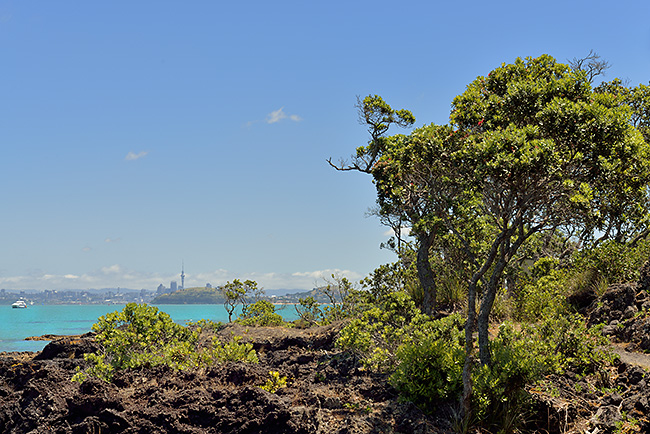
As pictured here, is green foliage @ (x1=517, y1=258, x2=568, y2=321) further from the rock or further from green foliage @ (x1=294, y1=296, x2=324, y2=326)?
green foliage @ (x1=294, y1=296, x2=324, y2=326)

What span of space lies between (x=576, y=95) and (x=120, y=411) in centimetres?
801

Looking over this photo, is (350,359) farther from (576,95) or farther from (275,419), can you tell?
(576,95)

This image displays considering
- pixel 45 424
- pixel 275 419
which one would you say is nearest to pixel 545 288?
pixel 275 419

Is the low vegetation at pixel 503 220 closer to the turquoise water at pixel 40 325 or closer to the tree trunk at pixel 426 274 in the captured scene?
the tree trunk at pixel 426 274

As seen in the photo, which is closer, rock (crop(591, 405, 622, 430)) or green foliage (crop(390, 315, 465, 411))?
rock (crop(591, 405, 622, 430))

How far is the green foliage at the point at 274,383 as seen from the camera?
7.95 m

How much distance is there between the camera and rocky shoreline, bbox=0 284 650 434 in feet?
21.4

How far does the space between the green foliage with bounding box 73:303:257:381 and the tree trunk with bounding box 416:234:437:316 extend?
6.84 m

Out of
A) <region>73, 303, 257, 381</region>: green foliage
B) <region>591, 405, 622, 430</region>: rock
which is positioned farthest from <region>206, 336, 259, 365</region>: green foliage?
<region>591, 405, 622, 430</region>: rock

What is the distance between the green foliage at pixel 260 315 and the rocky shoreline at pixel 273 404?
8.48 meters

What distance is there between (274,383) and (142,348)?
9.60ft

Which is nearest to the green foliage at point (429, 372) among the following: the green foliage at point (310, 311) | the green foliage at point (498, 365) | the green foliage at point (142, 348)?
the green foliage at point (498, 365)

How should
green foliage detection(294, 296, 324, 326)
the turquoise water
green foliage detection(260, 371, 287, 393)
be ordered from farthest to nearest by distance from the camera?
the turquoise water
green foliage detection(294, 296, 324, 326)
green foliage detection(260, 371, 287, 393)

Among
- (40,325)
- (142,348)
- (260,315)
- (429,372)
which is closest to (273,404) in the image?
(429,372)
